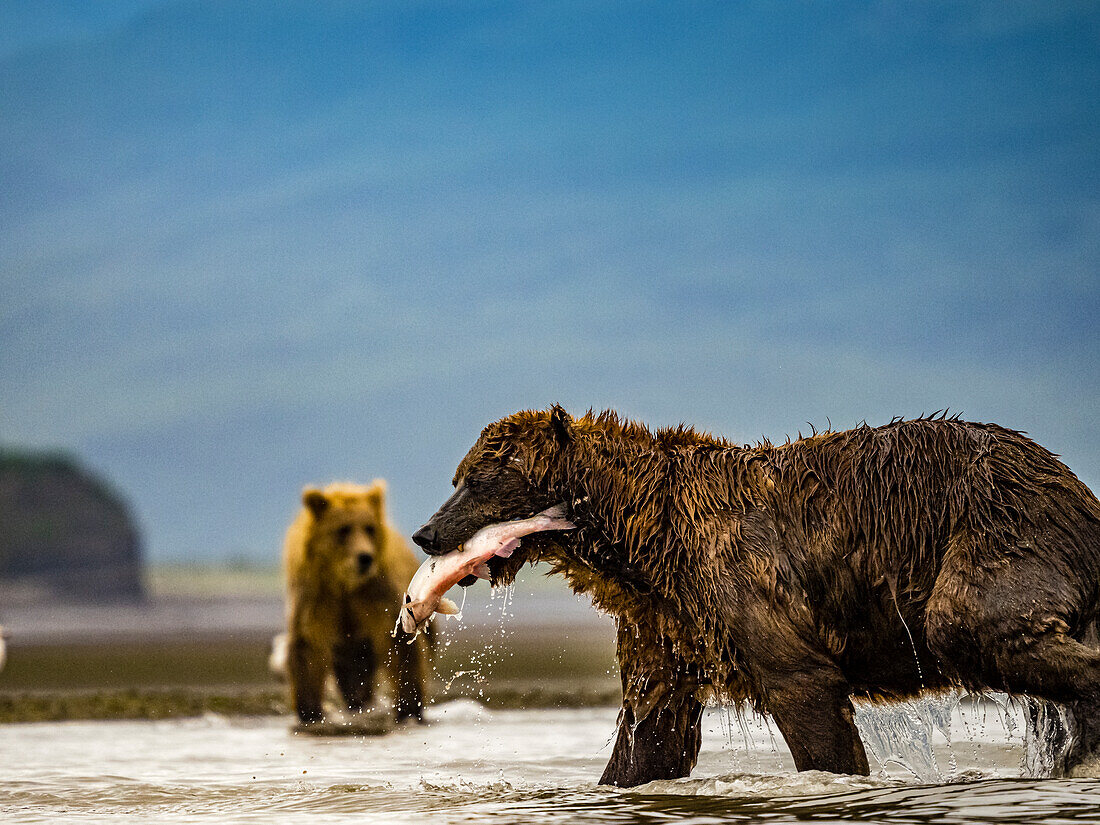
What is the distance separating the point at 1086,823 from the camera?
5820 mm

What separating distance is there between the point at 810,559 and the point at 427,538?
196 centimetres

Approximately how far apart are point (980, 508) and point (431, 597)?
2778mm

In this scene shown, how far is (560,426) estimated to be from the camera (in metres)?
7.46

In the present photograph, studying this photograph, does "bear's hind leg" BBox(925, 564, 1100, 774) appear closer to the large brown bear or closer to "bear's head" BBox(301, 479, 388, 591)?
the large brown bear

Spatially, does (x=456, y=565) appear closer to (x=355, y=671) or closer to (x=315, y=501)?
(x=315, y=501)

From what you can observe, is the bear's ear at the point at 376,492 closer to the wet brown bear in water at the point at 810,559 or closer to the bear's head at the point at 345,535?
the bear's head at the point at 345,535

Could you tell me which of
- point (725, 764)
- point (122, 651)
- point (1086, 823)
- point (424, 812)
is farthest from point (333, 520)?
point (122, 651)

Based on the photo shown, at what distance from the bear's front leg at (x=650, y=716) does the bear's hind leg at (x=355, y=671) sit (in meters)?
6.95

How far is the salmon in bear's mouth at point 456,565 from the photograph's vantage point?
7.27 m

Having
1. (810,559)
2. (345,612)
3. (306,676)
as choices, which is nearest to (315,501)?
(345,612)

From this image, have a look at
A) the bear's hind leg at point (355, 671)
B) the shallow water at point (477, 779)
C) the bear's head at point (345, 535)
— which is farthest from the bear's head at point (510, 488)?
the bear's hind leg at point (355, 671)

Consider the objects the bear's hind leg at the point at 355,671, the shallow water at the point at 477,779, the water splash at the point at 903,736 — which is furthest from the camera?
the bear's hind leg at the point at 355,671

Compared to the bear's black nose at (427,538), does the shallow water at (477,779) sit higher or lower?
lower

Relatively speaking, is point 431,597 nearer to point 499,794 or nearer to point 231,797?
point 499,794
